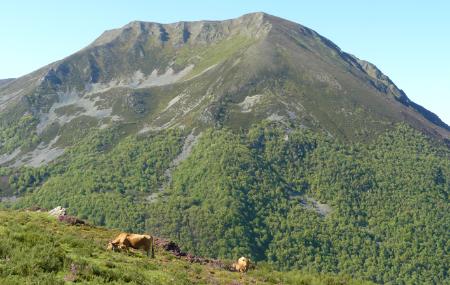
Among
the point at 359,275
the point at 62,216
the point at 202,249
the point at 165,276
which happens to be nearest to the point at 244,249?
the point at 202,249

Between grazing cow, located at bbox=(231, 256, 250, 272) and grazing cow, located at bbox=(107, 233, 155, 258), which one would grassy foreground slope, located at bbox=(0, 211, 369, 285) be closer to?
grazing cow, located at bbox=(107, 233, 155, 258)

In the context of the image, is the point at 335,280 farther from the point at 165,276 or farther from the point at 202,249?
the point at 202,249

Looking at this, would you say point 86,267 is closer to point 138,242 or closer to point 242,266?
point 138,242

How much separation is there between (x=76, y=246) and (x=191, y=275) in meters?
6.94

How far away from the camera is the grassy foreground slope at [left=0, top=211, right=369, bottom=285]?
55.3 ft

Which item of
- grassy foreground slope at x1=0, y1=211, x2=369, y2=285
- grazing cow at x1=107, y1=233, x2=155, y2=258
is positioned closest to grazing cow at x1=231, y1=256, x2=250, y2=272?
grassy foreground slope at x1=0, y1=211, x2=369, y2=285

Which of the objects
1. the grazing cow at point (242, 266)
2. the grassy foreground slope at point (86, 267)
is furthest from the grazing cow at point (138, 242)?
the grazing cow at point (242, 266)

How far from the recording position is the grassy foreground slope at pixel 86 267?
55.3ft

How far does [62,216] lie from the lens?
36.7 m

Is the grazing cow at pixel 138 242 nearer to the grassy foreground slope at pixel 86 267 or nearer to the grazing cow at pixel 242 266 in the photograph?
the grassy foreground slope at pixel 86 267

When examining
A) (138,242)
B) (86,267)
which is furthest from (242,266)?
(86,267)

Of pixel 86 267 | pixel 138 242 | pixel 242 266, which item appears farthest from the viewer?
pixel 242 266

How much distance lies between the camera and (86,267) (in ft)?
61.2

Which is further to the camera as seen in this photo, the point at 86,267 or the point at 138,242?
the point at 138,242
